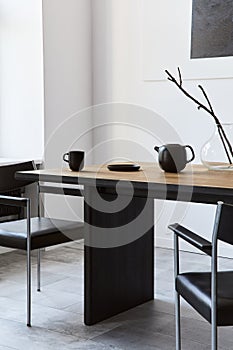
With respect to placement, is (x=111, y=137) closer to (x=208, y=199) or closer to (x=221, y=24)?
(x=221, y=24)

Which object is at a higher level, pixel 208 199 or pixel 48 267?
pixel 208 199

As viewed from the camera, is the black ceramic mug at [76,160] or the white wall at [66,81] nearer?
the black ceramic mug at [76,160]

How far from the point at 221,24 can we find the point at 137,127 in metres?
1.00

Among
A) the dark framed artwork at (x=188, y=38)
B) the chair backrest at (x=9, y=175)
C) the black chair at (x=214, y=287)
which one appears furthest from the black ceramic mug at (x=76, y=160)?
the dark framed artwork at (x=188, y=38)

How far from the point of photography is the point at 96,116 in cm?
479

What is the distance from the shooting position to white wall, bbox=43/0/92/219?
173 inches

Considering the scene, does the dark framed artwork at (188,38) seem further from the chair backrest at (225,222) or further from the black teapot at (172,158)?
the chair backrest at (225,222)

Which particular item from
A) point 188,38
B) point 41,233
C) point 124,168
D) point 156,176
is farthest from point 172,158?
point 188,38

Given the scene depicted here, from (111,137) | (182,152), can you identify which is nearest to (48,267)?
(111,137)

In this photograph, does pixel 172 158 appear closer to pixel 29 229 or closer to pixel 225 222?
pixel 29 229

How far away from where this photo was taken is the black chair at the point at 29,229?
288 centimetres

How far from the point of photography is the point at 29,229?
2.86 metres

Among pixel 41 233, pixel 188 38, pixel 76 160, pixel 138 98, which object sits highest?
pixel 188 38

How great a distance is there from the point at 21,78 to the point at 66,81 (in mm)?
339
